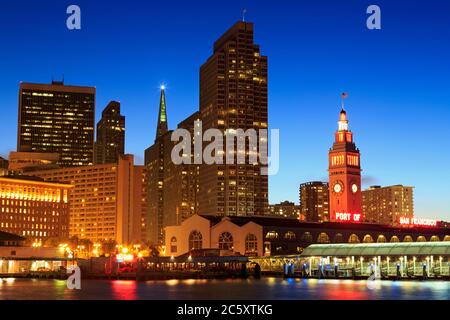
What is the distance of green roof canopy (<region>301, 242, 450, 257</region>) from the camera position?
14388 centimetres

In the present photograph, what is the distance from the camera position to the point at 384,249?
6088 inches

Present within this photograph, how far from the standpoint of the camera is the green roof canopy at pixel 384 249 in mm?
→ 143875

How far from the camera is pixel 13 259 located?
189625 millimetres

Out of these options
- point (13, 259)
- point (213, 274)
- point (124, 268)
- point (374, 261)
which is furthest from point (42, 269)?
point (374, 261)

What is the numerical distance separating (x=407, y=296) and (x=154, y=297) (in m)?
31.0
